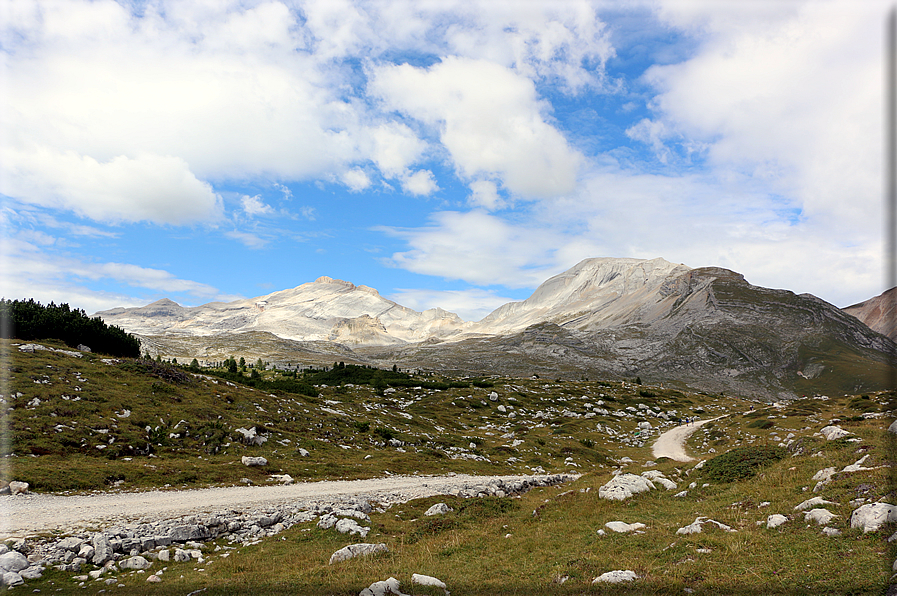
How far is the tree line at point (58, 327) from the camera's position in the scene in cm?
4309

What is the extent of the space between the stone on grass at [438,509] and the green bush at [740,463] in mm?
14267

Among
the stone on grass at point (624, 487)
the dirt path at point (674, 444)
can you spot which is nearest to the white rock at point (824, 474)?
the stone on grass at point (624, 487)

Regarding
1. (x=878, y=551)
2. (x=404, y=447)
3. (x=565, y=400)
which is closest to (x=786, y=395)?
(x=565, y=400)

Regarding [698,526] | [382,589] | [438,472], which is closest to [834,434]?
[698,526]

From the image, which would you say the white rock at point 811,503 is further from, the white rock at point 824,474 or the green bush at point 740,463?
the green bush at point 740,463

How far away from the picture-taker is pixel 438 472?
3941 centimetres

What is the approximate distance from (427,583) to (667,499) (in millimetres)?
14747

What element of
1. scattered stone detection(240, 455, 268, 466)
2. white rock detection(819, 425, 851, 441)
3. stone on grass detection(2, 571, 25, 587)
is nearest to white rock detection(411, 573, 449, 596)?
stone on grass detection(2, 571, 25, 587)

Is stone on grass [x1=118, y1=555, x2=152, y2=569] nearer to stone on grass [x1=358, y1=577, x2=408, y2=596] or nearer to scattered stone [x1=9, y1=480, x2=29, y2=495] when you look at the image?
stone on grass [x1=358, y1=577, x2=408, y2=596]

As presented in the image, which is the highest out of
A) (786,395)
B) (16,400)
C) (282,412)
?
(16,400)

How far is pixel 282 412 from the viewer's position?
148ft

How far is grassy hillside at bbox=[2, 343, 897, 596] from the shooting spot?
12.0 metres

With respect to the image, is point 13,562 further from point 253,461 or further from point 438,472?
point 438,472

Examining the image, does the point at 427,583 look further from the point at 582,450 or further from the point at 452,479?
the point at 582,450
